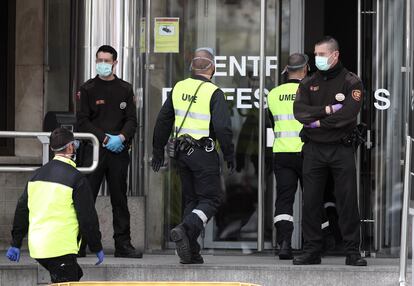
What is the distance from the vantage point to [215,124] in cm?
1072

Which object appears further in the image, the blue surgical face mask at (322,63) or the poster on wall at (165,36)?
the poster on wall at (165,36)

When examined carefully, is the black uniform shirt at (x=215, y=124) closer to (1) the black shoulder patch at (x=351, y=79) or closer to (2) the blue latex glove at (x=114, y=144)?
(2) the blue latex glove at (x=114, y=144)

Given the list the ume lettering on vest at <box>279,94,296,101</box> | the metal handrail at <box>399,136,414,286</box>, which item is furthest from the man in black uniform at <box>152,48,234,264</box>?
the metal handrail at <box>399,136,414,286</box>

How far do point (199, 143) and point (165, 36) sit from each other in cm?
199

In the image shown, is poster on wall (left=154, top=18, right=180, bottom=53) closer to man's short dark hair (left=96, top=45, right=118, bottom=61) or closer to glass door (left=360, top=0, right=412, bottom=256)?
man's short dark hair (left=96, top=45, right=118, bottom=61)

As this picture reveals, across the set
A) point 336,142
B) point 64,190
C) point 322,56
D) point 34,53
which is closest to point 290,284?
point 336,142

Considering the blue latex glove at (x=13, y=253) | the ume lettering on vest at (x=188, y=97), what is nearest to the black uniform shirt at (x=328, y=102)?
the ume lettering on vest at (x=188, y=97)

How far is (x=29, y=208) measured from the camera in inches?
344

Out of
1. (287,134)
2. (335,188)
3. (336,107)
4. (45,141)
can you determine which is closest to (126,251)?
(45,141)

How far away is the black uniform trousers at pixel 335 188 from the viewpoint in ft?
35.8

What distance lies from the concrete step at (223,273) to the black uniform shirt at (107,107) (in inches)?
52.7

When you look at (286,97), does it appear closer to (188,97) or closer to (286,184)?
(286,184)

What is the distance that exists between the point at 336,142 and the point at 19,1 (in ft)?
13.7

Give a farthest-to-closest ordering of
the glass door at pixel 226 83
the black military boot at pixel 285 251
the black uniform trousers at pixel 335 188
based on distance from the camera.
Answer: the glass door at pixel 226 83 → the black military boot at pixel 285 251 → the black uniform trousers at pixel 335 188
